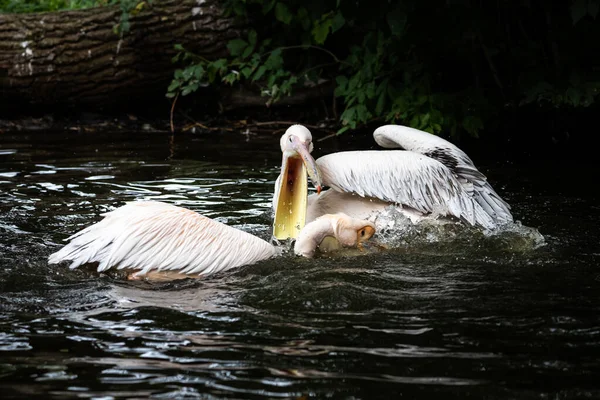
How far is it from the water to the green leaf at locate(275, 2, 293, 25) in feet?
12.1

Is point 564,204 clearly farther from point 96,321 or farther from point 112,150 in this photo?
point 112,150

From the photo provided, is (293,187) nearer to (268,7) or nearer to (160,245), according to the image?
(160,245)

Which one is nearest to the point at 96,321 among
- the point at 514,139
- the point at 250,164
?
the point at 250,164

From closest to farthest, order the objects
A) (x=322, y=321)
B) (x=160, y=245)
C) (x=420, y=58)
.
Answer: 1. (x=322, y=321)
2. (x=160, y=245)
3. (x=420, y=58)

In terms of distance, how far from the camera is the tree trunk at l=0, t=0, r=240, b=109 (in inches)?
358

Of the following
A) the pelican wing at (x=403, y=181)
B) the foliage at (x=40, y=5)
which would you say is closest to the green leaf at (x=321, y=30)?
the foliage at (x=40, y=5)

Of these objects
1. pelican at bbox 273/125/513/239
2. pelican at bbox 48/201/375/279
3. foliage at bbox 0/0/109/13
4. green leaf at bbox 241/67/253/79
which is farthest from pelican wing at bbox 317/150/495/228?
foliage at bbox 0/0/109/13

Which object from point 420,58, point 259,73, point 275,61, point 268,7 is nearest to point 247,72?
point 259,73

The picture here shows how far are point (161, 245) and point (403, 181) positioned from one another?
1415 mm

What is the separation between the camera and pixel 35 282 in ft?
12.3

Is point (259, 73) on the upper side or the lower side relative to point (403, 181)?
upper

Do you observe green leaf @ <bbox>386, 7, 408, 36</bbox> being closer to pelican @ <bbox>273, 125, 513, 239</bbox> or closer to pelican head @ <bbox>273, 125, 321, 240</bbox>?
pelican @ <bbox>273, 125, 513, 239</bbox>

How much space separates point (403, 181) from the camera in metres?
4.71

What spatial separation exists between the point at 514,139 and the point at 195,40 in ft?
11.0
